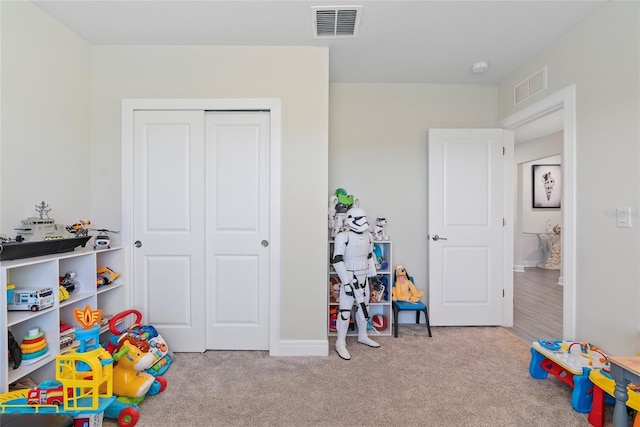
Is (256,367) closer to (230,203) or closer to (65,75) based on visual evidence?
(230,203)

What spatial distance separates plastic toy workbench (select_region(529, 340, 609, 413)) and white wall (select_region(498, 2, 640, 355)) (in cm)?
15

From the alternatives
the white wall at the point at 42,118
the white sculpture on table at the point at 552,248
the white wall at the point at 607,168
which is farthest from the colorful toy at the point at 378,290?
the white sculpture on table at the point at 552,248

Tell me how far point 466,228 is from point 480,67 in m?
1.53

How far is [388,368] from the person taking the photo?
2219mm

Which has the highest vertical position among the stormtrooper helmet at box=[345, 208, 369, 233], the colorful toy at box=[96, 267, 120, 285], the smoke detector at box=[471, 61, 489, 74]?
the smoke detector at box=[471, 61, 489, 74]

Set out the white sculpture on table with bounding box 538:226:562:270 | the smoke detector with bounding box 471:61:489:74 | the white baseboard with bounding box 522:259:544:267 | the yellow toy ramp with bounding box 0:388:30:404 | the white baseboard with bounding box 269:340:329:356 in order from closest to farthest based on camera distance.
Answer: the yellow toy ramp with bounding box 0:388:30:404 → the white baseboard with bounding box 269:340:329:356 → the smoke detector with bounding box 471:61:489:74 → the white sculpture on table with bounding box 538:226:562:270 → the white baseboard with bounding box 522:259:544:267

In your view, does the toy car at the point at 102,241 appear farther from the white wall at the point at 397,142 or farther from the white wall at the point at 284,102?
the white wall at the point at 397,142

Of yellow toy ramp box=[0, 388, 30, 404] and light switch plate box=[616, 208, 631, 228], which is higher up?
light switch plate box=[616, 208, 631, 228]

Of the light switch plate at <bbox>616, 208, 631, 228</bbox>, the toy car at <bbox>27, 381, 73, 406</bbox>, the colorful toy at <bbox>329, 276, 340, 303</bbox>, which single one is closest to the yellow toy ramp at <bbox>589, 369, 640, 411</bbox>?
the light switch plate at <bbox>616, 208, 631, 228</bbox>

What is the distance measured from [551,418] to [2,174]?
3.55m

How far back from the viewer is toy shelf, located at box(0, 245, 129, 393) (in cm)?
149

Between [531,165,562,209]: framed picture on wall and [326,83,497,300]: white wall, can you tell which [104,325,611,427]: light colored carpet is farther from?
[531,165,562,209]: framed picture on wall

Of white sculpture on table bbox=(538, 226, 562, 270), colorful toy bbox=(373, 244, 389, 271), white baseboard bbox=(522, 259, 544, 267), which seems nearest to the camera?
colorful toy bbox=(373, 244, 389, 271)

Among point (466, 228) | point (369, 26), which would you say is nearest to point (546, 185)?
point (466, 228)
